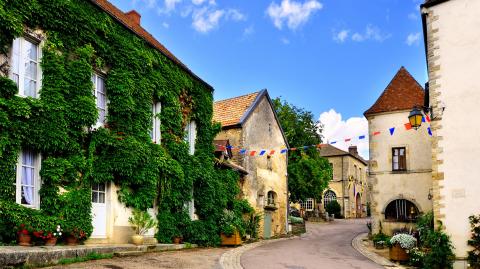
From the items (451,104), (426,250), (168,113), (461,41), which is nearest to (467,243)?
(426,250)

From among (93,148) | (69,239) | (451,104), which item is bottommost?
(69,239)

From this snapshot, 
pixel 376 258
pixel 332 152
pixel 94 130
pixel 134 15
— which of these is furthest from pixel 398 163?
pixel 332 152

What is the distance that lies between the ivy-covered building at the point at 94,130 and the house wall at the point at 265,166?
560 cm

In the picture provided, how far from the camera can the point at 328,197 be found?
54.3m

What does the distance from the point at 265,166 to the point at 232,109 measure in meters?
3.71

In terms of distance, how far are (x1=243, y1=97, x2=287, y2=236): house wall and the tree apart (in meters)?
9.31

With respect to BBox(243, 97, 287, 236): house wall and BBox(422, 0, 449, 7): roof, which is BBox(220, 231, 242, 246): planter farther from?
BBox(422, 0, 449, 7): roof

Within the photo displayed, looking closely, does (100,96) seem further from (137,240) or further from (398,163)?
(398,163)

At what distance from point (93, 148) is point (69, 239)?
101 inches

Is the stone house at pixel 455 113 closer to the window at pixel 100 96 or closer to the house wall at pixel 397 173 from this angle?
the house wall at pixel 397 173

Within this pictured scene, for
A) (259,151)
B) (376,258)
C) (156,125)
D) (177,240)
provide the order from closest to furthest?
1. (376,258)
2. (177,240)
3. (156,125)
4. (259,151)

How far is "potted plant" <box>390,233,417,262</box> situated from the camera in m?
14.2

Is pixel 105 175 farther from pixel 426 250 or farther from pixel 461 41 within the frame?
pixel 461 41

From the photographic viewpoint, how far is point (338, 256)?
51.6 feet
